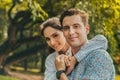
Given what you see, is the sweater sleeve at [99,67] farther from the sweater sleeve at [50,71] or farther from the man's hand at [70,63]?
the sweater sleeve at [50,71]

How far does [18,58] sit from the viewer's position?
19703 millimetres

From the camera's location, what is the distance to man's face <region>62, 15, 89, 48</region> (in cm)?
236

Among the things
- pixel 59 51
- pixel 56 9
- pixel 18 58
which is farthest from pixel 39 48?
pixel 59 51

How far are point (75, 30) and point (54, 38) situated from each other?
706mm

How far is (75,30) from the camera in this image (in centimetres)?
239

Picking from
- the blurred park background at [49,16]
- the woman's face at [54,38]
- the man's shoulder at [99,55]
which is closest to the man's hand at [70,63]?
the man's shoulder at [99,55]

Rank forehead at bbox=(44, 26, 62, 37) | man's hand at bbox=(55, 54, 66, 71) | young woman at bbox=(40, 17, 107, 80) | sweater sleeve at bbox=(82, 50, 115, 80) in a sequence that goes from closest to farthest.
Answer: sweater sleeve at bbox=(82, 50, 115, 80), man's hand at bbox=(55, 54, 66, 71), young woman at bbox=(40, 17, 107, 80), forehead at bbox=(44, 26, 62, 37)

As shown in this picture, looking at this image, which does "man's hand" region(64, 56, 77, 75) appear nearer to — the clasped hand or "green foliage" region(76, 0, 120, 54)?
the clasped hand

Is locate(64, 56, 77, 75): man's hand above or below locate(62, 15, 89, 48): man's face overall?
below

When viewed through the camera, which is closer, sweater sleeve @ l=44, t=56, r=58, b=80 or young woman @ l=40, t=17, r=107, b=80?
sweater sleeve @ l=44, t=56, r=58, b=80

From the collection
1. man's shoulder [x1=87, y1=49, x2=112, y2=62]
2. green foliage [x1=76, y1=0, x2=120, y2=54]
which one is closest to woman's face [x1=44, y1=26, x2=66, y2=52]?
man's shoulder [x1=87, y1=49, x2=112, y2=62]

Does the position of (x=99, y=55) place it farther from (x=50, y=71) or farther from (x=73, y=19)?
(x=50, y=71)

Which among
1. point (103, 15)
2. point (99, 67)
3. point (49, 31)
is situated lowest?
point (99, 67)

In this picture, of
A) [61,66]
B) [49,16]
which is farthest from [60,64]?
[49,16]
